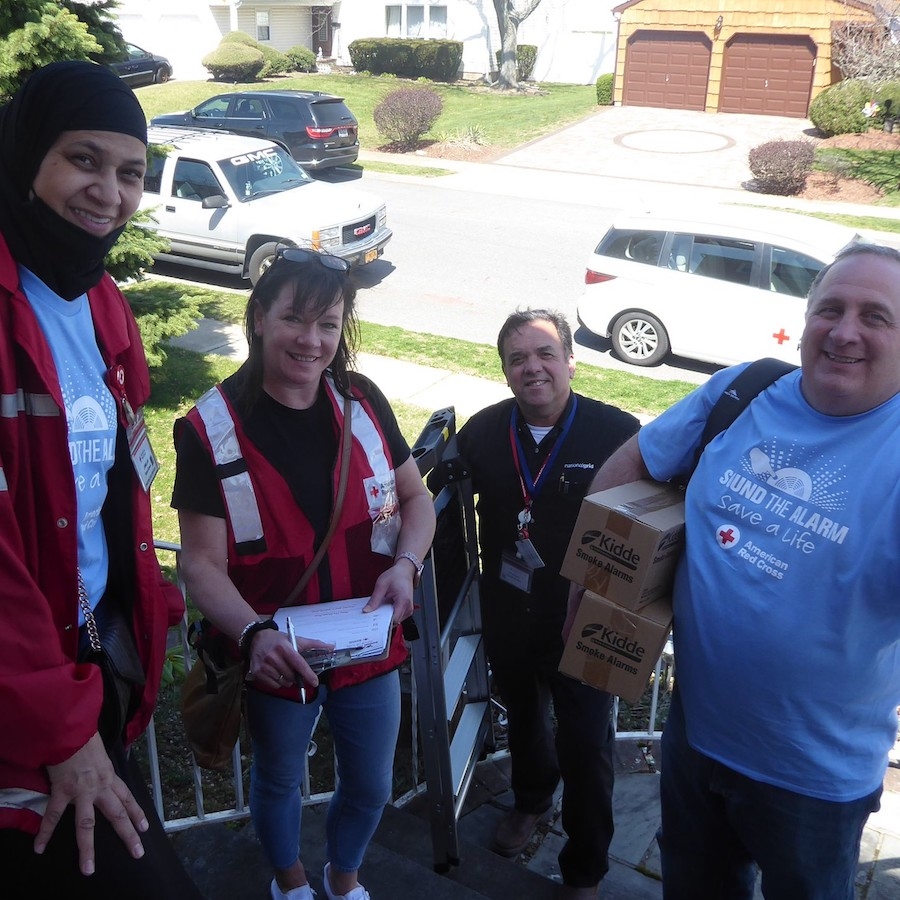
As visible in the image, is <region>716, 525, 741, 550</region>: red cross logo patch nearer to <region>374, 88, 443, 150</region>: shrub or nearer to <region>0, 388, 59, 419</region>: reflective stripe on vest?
<region>0, 388, 59, 419</region>: reflective stripe on vest

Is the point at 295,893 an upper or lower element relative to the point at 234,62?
lower

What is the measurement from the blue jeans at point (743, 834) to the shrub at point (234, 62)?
35.3 metres

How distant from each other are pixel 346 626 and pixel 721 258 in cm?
858

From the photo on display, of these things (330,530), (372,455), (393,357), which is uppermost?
(372,455)

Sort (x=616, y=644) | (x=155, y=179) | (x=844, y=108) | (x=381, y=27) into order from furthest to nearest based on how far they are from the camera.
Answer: (x=381, y=27) < (x=844, y=108) < (x=155, y=179) < (x=616, y=644)

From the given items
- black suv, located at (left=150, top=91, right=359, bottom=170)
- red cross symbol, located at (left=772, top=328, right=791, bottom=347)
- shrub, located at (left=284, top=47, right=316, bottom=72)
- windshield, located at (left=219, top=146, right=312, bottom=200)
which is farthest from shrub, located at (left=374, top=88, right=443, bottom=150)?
red cross symbol, located at (left=772, top=328, right=791, bottom=347)

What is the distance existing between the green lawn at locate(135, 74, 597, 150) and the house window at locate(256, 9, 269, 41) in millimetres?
7307

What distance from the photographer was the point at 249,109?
799 inches

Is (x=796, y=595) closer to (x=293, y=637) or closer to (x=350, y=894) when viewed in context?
(x=293, y=637)

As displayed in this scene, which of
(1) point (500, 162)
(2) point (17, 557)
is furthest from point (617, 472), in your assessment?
(1) point (500, 162)

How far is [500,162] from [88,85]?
22777 millimetres

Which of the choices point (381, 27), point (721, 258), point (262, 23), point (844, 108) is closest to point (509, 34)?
point (381, 27)

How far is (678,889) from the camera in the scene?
104 inches

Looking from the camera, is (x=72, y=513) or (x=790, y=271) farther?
(x=790, y=271)
